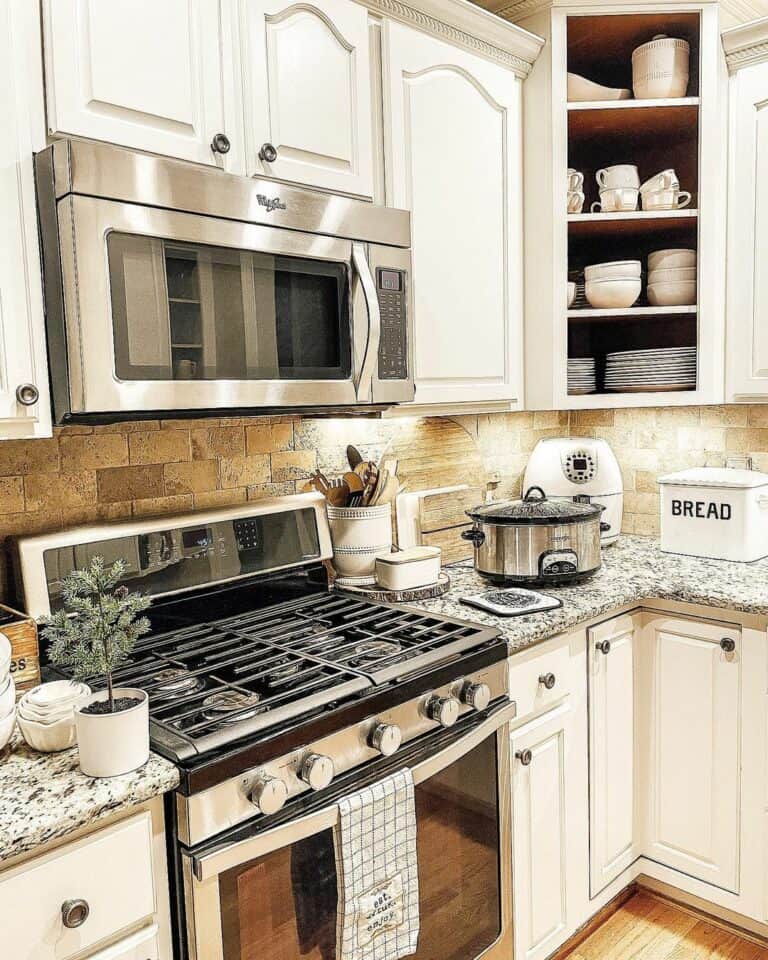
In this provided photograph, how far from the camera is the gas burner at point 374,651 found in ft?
5.06

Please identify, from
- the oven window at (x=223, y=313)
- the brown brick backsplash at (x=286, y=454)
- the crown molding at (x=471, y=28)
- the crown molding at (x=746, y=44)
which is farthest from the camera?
the crown molding at (x=746, y=44)

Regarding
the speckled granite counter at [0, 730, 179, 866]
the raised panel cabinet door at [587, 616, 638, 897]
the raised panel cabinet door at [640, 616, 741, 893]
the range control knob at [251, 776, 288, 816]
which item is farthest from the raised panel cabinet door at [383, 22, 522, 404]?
the speckled granite counter at [0, 730, 179, 866]

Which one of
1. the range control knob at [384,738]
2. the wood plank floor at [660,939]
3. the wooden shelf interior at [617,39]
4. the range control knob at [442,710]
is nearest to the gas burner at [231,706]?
the range control knob at [384,738]

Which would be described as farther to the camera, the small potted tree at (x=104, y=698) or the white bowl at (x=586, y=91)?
the white bowl at (x=586, y=91)

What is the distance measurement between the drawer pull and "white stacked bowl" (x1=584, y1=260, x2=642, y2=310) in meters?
2.01

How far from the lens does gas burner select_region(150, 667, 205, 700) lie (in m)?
1.41

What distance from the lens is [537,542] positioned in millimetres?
2076

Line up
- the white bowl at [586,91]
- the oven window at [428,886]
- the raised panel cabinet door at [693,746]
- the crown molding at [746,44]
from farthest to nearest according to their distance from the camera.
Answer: the white bowl at [586,91], the crown molding at [746,44], the raised panel cabinet door at [693,746], the oven window at [428,886]

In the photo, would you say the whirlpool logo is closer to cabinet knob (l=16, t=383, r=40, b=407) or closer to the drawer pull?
cabinet knob (l=16, t=383, r=40, b=407)

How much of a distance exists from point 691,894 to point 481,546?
3.51 feet

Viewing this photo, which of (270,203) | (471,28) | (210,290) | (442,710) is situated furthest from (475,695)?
(471,28)

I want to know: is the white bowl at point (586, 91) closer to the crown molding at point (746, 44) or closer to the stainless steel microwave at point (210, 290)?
the crown molding at point (746, 44)

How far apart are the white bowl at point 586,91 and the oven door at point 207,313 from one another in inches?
42.3

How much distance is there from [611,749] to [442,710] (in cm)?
79
